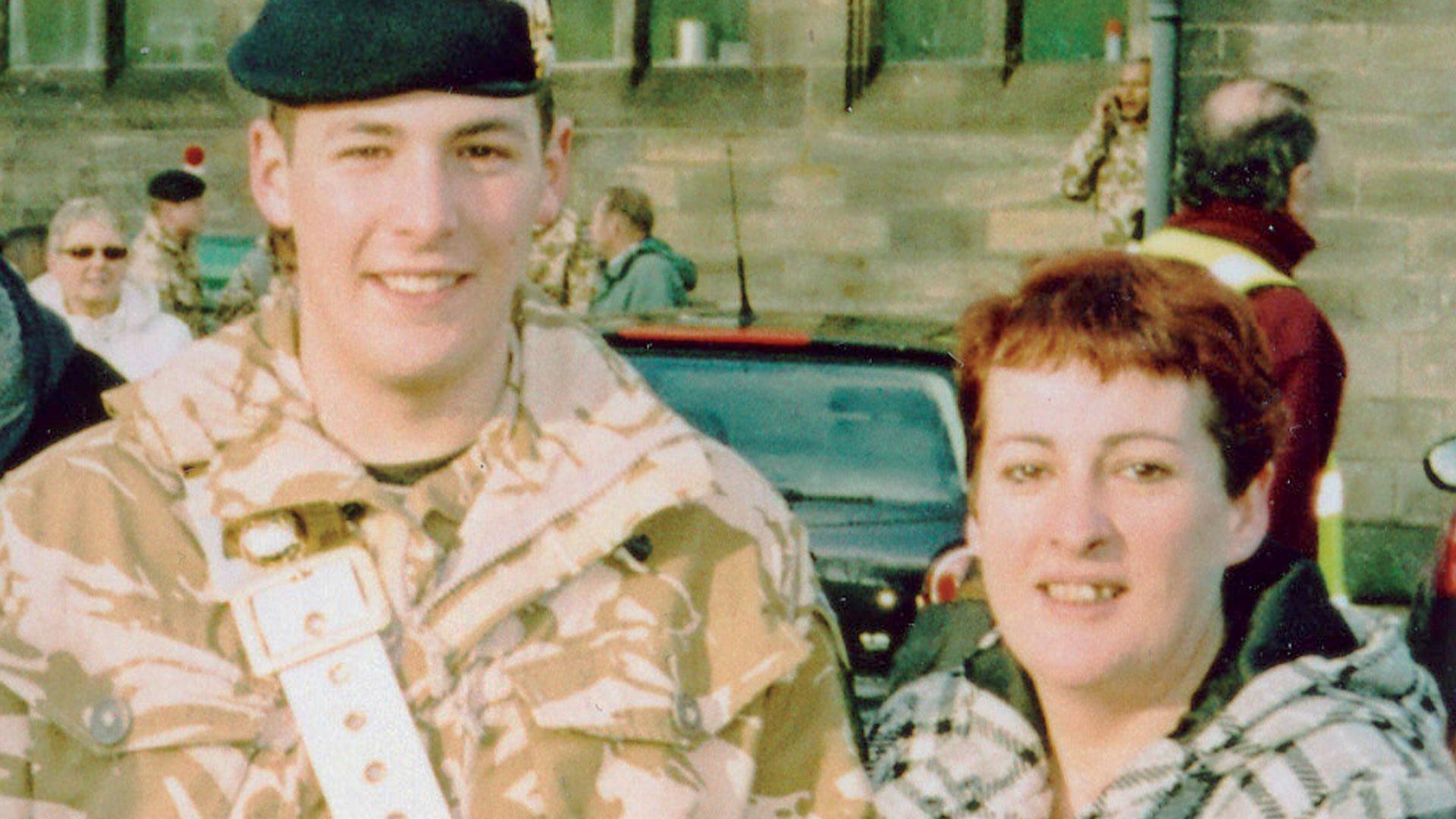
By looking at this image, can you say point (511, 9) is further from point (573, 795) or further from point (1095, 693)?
point (1095, 693)

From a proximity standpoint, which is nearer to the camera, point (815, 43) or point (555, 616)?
point (555, 616)

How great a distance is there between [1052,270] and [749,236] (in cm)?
1136

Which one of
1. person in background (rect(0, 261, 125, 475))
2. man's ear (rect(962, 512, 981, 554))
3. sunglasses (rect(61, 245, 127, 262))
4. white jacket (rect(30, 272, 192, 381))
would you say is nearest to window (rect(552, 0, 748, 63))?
white jacket (rect(30, 272, 192, 381))

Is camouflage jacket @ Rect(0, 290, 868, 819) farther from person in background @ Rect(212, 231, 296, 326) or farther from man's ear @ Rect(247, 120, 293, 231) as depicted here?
person in background @ Rect(212, 231, 296, 326)

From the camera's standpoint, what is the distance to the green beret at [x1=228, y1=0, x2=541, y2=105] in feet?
8.13

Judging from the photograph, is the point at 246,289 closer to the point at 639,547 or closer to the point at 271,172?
the point at 271,172

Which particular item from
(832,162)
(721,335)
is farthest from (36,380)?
(832,162)

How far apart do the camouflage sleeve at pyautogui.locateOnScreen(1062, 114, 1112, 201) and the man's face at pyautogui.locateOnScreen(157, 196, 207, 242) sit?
4.82 m

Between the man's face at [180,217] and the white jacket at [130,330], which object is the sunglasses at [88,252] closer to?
the white jacket at [130,330]

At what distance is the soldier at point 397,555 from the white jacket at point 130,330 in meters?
6.85

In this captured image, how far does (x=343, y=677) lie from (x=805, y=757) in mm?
539

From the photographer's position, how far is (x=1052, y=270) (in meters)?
2.96

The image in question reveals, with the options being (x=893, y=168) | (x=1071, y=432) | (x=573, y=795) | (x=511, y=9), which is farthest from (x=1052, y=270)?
(x=893, y=168)

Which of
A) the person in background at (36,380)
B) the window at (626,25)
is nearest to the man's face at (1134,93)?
the window at (626,25)
